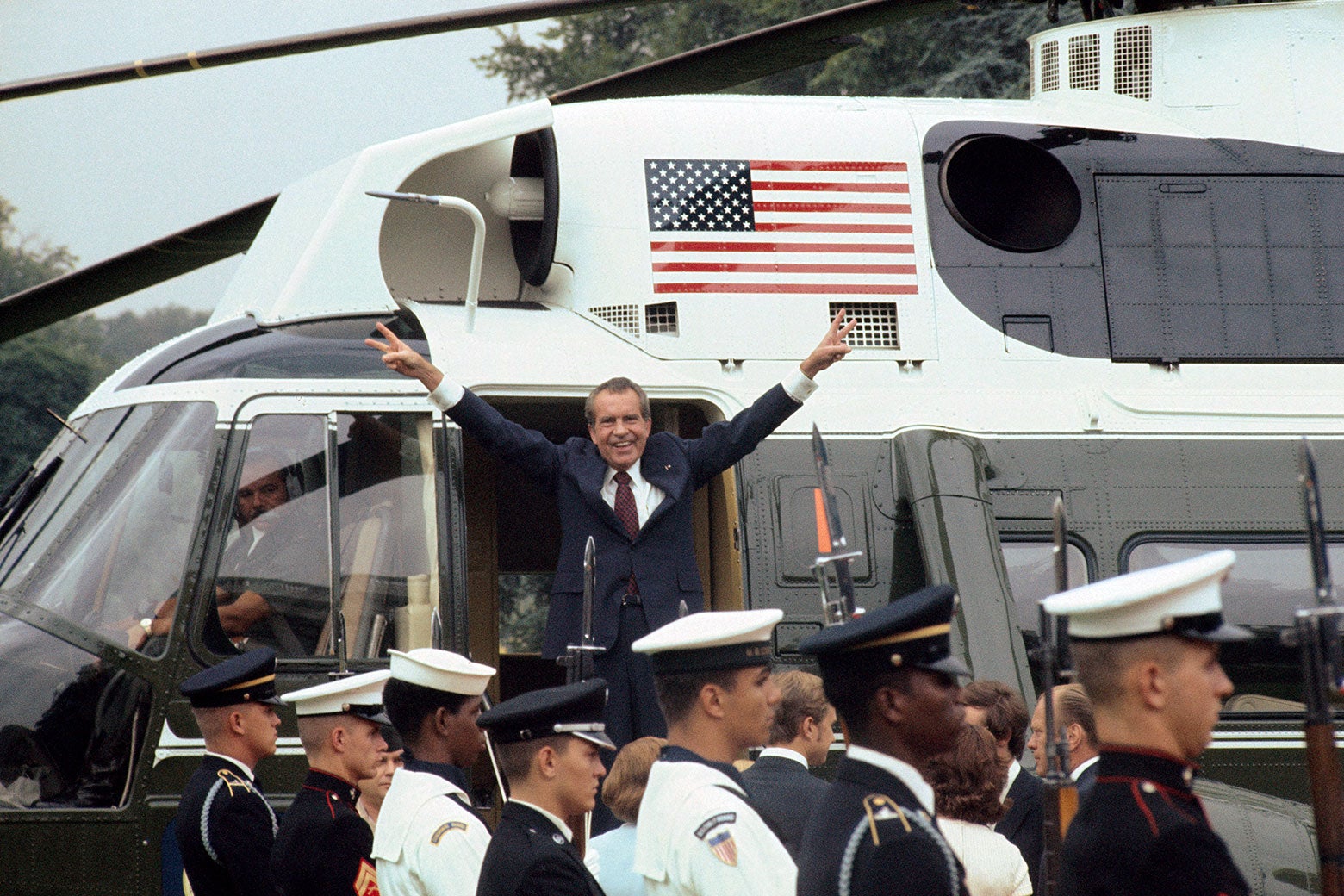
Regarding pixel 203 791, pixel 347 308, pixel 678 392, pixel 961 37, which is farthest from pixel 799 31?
pixel 961 37

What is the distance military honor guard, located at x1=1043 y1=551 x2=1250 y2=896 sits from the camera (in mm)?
2838

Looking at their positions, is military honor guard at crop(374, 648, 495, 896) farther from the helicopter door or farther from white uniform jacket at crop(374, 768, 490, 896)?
the helicopter door

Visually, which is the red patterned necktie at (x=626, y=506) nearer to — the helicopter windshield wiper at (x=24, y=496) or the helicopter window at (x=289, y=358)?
the helicopter window at (x=289, y=358)

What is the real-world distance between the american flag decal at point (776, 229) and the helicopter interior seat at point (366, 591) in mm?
1656

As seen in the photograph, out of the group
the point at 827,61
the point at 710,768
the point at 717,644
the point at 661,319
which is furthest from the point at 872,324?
the point at 827,61

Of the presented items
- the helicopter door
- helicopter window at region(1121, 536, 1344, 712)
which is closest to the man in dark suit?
the helicopter door

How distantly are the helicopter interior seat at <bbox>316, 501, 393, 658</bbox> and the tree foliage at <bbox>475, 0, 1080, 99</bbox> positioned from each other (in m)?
3.98

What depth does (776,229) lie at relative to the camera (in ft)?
24.0

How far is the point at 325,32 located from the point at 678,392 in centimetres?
239

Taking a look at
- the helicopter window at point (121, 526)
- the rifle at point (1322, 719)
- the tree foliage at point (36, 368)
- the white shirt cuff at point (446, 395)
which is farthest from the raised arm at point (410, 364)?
the tree foliage at point (36, 368)

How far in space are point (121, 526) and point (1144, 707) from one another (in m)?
4.64

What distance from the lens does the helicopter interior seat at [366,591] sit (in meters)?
6.39

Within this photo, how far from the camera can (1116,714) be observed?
2936mm

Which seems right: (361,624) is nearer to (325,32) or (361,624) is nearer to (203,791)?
(203,791)
